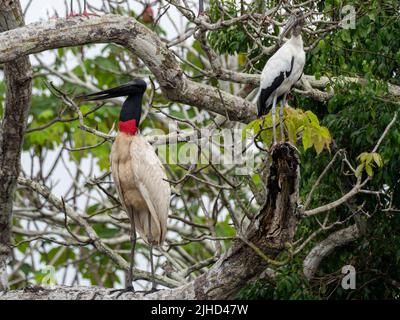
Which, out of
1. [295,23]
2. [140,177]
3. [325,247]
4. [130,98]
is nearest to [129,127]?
[130,98]

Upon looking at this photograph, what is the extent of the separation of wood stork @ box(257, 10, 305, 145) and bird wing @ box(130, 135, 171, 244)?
1.04 metres

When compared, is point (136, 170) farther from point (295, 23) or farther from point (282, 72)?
point (295, 23)

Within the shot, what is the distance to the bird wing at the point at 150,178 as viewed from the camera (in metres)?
8.37

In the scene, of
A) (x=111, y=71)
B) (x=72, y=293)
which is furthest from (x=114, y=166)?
(x=111, y=71)

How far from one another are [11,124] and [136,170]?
3.24 ft

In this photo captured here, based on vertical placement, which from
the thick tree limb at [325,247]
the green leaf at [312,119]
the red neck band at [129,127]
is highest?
the red neck band at [129,127]

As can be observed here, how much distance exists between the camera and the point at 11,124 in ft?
27.5

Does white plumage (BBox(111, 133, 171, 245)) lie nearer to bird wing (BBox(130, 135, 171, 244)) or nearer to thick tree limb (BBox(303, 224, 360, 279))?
bird wing (BBox(130, 135, 171, 244))

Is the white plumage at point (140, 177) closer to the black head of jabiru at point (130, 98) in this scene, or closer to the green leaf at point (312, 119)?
the black head of jabiru at point (130, 98)

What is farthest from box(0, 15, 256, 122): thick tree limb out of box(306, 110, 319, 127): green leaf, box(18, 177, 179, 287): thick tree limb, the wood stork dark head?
box(18, 177, 179, 287): thick tree limb

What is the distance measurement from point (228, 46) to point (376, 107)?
1407mm

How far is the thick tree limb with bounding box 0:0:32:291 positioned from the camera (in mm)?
7920

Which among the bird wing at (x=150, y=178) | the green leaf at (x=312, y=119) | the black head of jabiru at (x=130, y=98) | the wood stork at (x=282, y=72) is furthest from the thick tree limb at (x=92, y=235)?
the green leaf at (x=312, y=119)

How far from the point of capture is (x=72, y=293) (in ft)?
24.5
